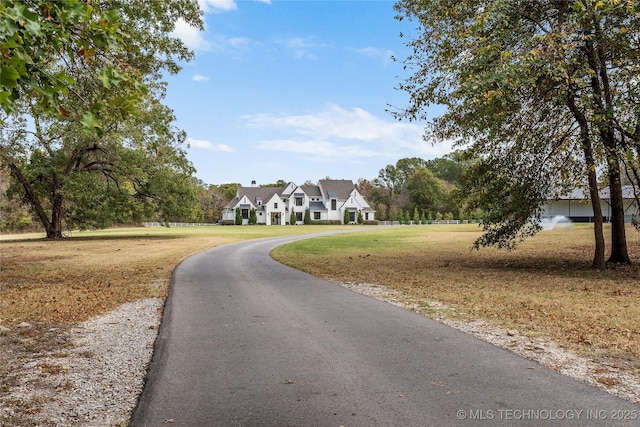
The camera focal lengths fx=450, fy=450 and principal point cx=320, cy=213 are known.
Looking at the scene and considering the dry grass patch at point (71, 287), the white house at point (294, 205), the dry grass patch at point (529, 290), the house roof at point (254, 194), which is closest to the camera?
the dry grass patch at point (529, 290)

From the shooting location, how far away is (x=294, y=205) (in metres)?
80.7

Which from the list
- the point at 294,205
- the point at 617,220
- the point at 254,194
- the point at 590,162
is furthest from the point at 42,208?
the point at 294,205

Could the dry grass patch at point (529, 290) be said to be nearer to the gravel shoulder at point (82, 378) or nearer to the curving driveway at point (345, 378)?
the curving driveway at point (345, 378)

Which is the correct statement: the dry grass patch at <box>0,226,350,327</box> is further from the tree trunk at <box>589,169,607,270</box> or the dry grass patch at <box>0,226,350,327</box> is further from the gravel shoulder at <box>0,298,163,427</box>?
the tree trunk at <box>589,169,607,270</box>

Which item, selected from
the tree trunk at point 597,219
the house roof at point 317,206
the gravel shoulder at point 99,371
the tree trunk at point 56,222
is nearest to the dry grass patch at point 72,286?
the gravel shoulder at point 99,371

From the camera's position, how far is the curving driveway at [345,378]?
12.1 feet

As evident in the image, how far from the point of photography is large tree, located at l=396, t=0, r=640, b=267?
34.2ft

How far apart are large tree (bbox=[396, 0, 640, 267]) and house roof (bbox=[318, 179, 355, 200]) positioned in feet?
217

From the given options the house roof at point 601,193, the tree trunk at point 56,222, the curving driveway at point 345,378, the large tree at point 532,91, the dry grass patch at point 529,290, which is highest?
the large tree at point 532,91

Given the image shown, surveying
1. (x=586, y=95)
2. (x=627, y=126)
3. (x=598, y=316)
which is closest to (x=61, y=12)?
(x=598, y=316)

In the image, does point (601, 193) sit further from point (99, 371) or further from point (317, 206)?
point (317, 206)

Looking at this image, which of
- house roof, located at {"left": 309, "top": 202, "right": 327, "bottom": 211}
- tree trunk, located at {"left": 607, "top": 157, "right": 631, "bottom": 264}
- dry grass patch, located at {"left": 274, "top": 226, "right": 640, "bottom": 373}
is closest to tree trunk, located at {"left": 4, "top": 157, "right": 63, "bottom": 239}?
dry grass patch, located at {"left": 274, "top": 226, "right": 640, "bottom": 373}

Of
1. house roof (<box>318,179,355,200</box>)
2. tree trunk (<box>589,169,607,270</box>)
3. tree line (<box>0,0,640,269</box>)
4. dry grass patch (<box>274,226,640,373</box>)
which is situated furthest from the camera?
house roof (<box>318,179,355,200</box>)

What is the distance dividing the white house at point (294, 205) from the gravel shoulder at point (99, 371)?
71452mm
